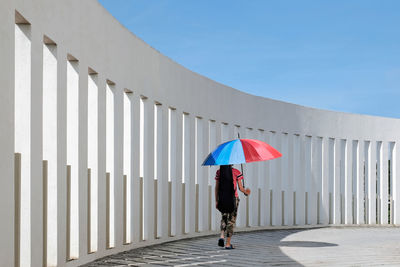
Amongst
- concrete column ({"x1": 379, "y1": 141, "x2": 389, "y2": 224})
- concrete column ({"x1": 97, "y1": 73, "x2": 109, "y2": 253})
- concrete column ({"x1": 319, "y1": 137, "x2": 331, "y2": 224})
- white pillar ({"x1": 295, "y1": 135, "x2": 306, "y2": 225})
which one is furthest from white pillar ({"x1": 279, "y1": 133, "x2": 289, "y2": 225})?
concrete column ({"x1": 97, "y1": 73, "x2": 109, "y2": 253})

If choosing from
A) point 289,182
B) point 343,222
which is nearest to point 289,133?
point 289,182

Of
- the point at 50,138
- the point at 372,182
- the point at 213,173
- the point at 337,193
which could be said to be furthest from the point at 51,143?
the point at 372,182

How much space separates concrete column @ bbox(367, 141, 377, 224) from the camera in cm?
2475

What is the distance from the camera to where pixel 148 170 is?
1437 centimetres

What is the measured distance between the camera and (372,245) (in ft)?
47.9

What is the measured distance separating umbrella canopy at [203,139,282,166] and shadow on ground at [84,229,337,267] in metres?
1.58

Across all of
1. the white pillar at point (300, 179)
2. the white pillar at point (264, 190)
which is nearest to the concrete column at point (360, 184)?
the white pillar at point (300, 179)

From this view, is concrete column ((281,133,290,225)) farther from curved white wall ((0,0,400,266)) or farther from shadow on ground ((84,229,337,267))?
shadow on ground ((84,229,337,267))

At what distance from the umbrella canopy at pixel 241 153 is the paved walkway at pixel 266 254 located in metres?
1.58

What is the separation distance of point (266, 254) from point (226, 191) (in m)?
1.32

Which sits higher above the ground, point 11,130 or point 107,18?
point 107,18

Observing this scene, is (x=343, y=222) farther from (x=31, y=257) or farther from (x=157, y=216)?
(x=31, y=257)

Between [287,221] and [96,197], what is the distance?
11413 millimetres

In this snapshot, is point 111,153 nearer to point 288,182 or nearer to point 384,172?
point 288,182
